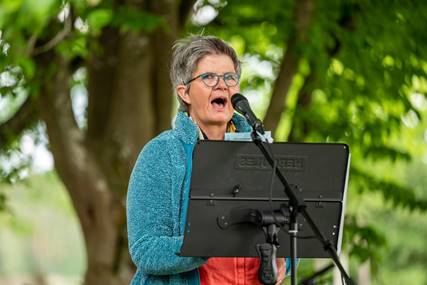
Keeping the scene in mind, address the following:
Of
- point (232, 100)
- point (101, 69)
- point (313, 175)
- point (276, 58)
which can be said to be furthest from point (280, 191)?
point (276, 58)

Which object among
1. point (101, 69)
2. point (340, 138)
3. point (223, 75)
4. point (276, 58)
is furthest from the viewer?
point (276, 58)

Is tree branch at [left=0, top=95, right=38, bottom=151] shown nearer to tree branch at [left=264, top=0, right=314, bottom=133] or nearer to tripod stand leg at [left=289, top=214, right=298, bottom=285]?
tree branch at [left=264, top=0, right=314, bottom=133]

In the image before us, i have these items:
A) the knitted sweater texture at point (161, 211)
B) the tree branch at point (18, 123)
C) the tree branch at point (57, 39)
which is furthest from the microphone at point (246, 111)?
the tree branch at point (18, 123)

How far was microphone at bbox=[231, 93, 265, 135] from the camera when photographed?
3291 millimetres

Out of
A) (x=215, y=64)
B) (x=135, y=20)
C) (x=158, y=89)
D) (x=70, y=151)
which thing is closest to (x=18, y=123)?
(x=70, y=151)

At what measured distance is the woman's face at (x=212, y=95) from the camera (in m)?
3.62

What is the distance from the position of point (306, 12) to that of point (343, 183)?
4.02 m

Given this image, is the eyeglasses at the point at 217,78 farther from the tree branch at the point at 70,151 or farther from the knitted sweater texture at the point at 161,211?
the tree branch at the point at 70,151

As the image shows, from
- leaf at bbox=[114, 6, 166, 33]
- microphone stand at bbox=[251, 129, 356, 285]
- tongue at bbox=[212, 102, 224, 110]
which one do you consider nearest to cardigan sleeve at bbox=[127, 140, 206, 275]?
tongue at bbox=[212, 102, 224, 110]

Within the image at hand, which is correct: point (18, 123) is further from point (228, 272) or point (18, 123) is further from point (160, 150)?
point (228, 272)

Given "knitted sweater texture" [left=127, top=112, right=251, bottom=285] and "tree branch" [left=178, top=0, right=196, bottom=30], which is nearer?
"knitted sweater texture" [left=127, top=112, right=251, bottom=285]

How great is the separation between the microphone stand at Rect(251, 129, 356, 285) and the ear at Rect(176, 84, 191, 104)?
50cm

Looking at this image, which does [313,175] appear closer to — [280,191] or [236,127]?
[280,191]

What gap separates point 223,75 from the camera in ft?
11.9
